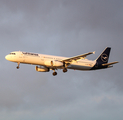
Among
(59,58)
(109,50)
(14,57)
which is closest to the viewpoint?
(14,57)

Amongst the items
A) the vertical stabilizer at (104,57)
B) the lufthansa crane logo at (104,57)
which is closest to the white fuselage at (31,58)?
the vertical stabilizer at (104,57)

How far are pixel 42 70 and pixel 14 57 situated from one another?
11.2 m

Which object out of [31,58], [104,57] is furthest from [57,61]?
[104,57]

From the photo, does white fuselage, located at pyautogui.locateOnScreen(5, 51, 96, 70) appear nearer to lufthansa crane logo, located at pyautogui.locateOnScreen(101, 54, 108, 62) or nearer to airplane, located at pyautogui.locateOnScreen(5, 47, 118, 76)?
airplane, located at pyautogui.locateOnScreen(5, 47, 118, 76)

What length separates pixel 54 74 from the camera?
67750mm

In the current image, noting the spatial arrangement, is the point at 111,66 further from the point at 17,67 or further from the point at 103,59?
the point at 17,67

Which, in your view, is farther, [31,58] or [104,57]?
[104,57]

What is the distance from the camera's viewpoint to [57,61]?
62.3m

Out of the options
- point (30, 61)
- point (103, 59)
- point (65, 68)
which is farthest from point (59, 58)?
point (103, 59)

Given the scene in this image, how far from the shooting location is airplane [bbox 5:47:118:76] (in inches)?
2363

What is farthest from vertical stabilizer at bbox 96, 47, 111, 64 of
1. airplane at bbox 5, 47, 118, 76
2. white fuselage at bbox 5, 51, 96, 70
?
white fuselage at bbox 5, 51, 96, 70

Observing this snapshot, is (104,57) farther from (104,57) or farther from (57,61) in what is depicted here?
(57,61)

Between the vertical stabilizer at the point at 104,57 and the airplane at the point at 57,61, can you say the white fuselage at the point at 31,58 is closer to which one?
the airplane at the point at 57,61

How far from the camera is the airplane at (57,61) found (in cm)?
6003
